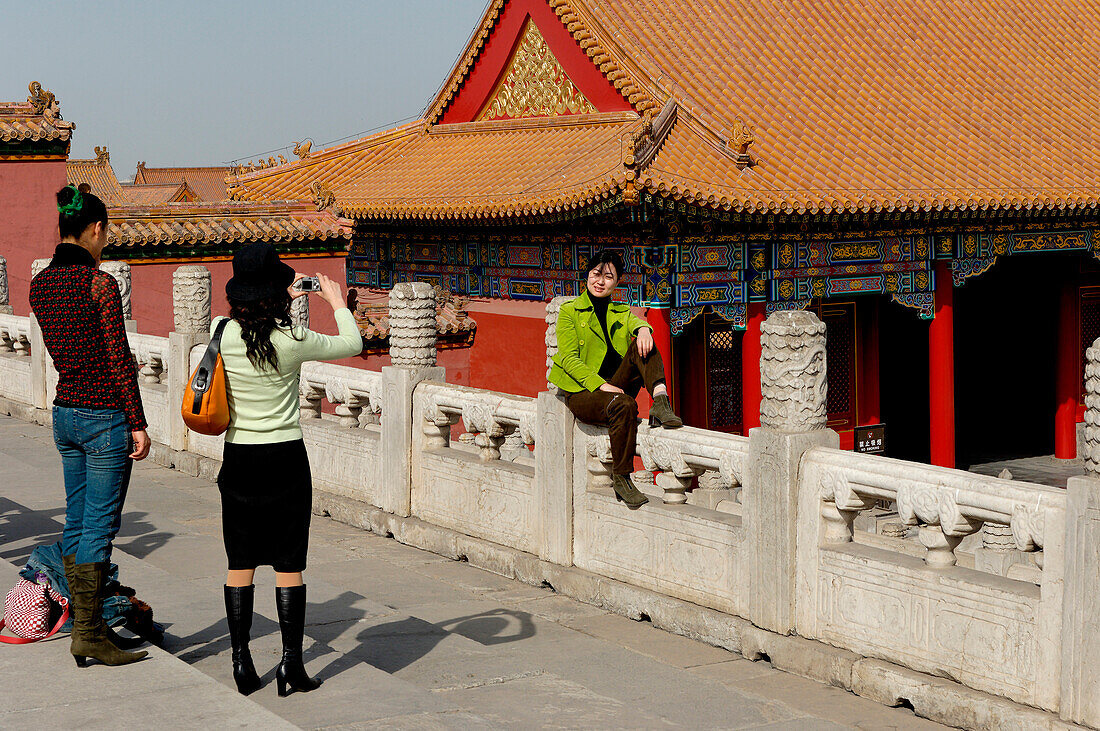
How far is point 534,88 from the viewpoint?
1755 cm

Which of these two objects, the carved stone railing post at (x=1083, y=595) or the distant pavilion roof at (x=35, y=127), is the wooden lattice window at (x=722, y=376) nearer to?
the distant pavilion roof at (x=35, y=127)

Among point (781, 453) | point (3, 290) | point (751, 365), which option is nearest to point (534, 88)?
point (751, 365)

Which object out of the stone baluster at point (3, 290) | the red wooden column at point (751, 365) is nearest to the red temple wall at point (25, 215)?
the stone baluster at point (3, 290)

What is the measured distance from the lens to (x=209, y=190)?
64500 mm

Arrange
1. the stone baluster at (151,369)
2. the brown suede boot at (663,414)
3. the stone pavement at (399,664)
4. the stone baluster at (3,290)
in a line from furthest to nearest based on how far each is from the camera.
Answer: the stone baluster at (3,290) → the stone baluster at (151,369) → the brown suede boot at (663,414) → the stone pavement at (399,664)

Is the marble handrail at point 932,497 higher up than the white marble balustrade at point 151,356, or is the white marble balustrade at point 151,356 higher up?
the white marble balustrade at point 151,356

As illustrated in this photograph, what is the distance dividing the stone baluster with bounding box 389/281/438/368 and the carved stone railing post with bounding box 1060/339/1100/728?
464 centimetres

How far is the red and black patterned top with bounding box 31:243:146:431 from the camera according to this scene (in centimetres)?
509

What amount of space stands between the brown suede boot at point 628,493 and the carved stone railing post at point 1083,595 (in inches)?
94.1

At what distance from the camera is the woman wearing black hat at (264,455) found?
4.89 metres

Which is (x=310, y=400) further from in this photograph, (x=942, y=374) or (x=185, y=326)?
(x=942, y=374)

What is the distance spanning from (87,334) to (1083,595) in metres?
3.80

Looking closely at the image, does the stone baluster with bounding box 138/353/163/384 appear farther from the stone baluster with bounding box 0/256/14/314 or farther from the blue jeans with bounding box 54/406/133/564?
the blue jeans with bounding box 54/406/133/564

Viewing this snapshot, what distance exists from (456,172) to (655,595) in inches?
444
